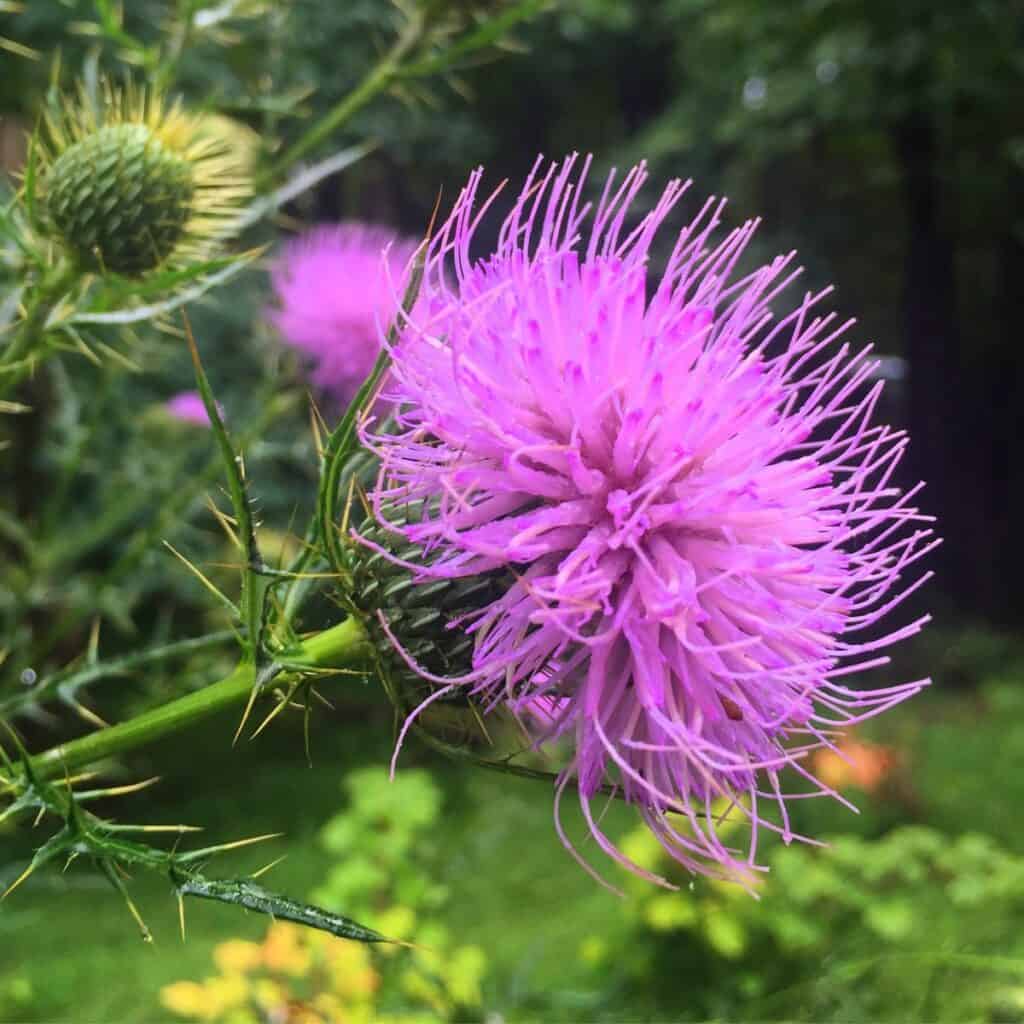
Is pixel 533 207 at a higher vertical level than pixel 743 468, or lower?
higher

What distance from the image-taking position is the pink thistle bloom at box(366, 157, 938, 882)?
1.22 meters

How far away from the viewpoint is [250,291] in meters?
6.88

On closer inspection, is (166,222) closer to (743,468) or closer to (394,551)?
(394,551)

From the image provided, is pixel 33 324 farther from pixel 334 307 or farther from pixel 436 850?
pixel 436 850

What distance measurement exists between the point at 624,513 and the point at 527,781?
7.12 meters

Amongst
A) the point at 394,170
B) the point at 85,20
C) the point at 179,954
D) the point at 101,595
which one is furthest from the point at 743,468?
the point at 394,170

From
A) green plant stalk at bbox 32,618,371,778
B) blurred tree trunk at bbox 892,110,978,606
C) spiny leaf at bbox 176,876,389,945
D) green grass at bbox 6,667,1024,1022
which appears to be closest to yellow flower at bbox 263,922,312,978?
green grass at bbox 6,667,1024,1022

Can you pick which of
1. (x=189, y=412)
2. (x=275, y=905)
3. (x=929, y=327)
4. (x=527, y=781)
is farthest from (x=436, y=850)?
(x=929, y=327)

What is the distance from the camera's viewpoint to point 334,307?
11.1ft

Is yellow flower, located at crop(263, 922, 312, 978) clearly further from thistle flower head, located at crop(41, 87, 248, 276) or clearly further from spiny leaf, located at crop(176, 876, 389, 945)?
spiny leaf, located at crop(176, 876, 389, 945)

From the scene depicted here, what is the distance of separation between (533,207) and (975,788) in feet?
26.4

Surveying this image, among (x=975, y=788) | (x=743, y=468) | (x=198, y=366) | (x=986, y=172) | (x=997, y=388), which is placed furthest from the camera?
(x=997, y=388)

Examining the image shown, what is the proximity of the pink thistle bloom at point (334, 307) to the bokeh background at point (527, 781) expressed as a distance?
0.14 meters

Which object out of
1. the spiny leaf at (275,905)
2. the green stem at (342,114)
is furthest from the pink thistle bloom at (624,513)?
the green stem at (342,114)
